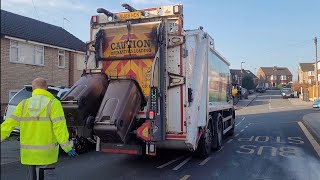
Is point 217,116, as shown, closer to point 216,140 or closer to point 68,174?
point 216,140

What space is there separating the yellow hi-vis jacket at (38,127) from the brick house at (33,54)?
46.2 feet

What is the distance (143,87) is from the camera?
7727 mm

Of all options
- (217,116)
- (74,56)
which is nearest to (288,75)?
(74,56)

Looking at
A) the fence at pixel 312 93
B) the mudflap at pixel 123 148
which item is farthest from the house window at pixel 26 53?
the fence at pixel 312 93

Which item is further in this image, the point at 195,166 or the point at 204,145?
the point at 204,145

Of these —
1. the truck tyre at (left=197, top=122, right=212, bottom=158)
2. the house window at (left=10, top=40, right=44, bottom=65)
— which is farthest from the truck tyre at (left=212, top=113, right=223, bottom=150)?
the house window at (left=10, top=40, right=44, bottom=65)

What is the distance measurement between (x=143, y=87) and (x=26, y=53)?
49.2ft

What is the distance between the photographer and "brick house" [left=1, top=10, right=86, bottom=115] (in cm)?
1924

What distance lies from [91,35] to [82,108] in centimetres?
242

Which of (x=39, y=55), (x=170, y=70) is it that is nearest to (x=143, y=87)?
(x=170, y=70)

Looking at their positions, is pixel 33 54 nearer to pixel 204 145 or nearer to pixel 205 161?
pixel 204 145

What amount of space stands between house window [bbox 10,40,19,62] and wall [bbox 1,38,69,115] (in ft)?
0.94

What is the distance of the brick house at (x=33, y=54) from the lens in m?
19.2

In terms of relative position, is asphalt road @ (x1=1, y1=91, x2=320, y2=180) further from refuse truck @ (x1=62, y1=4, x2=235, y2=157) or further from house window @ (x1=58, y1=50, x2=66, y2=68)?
house window @ (x1=58, y1=50, x2=66, y2=68)
